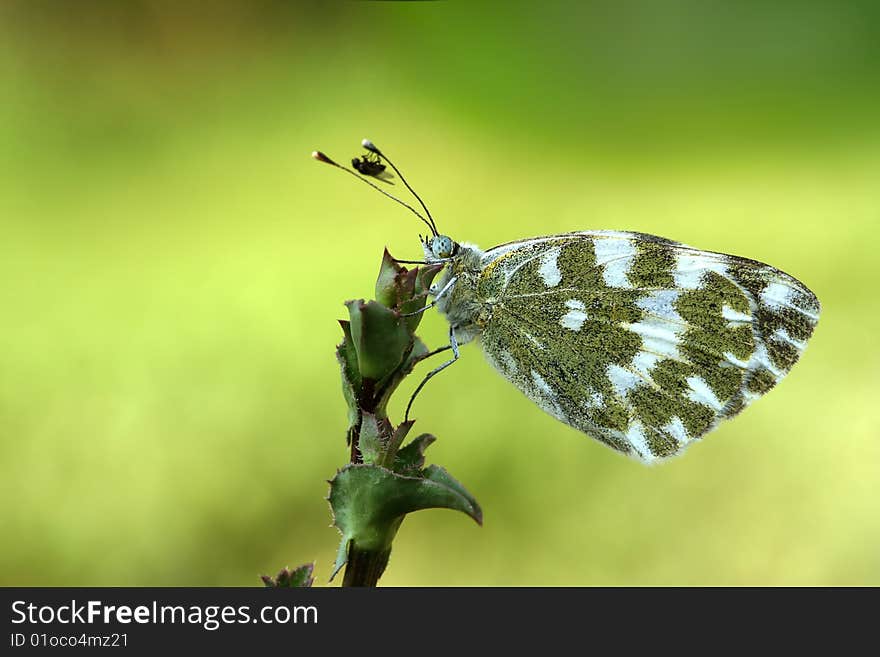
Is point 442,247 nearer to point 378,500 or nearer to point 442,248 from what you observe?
point 442,248

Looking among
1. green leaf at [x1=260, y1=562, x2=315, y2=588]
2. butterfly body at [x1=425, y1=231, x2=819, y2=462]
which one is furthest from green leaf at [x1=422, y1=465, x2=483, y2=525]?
butterfly body at [x1=425, y1=231, x2=819, y2=462]

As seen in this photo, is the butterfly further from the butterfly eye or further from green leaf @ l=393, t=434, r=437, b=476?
green leaf @ l=393, t=434, r=437, b=476

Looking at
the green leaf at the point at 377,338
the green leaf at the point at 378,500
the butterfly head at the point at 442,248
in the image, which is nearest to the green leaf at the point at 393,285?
the green leaf at the point at 377,338

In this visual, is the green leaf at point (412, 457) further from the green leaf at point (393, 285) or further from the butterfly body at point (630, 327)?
the butterfly body at point (630, 327)

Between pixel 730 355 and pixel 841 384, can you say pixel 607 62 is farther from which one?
pixel 730 355

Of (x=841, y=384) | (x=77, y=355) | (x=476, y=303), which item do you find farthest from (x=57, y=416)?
(x=841, y=384)
